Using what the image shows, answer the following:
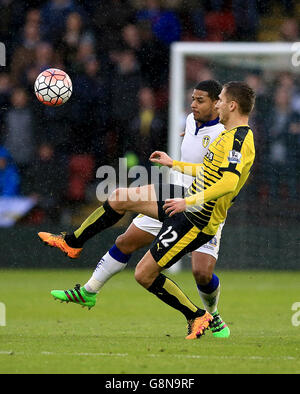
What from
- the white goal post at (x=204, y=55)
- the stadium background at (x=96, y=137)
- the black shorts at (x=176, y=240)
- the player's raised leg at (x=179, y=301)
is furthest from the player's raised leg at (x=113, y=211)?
the stadium background at (x=96, y=137)

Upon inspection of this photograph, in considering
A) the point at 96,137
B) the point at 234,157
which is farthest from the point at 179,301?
the point at 96,137

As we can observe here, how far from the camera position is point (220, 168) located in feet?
23.1

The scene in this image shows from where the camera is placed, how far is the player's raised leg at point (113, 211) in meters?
7.61

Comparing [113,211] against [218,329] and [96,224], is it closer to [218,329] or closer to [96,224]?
[96,224]

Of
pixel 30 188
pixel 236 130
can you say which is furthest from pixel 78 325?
pixel 30 188

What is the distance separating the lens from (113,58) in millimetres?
15289

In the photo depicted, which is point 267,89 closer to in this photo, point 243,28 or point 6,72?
point 243,28

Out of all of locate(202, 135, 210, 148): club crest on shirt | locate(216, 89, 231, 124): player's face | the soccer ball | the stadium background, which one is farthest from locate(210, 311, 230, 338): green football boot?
the stadium background

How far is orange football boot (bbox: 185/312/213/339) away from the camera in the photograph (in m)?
7.85

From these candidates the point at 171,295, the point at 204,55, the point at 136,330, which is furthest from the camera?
the point at 204,55

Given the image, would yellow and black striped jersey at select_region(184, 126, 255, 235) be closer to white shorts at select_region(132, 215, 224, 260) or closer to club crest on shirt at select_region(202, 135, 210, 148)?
white shorts at select_region(132, 215, 224, 260)

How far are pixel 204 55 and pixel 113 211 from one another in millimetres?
7393

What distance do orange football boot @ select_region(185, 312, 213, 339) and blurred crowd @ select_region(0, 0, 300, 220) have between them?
6850 millimetres
